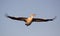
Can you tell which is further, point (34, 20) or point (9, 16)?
point (34, 20)

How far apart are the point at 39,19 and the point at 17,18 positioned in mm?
1055

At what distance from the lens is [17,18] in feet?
36.1

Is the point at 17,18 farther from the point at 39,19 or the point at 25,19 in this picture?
the point at 39,19

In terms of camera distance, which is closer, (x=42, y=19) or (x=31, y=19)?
(x=31, y=19)

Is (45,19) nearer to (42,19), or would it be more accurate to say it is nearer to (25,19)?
(42,19)

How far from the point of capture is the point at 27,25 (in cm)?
1086

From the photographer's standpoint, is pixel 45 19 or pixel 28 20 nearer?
pixel 28 20

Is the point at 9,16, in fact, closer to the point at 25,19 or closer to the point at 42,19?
the point at 25,19

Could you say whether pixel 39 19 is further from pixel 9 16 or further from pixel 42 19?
pixel 9 16

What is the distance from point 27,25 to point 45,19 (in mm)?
1106

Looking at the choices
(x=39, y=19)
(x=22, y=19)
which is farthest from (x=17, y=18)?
(x=39, y=19)

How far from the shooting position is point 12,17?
35.2ft

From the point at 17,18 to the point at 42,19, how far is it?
3.88 feet

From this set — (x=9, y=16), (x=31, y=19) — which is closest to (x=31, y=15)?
(x=31, y=19)
